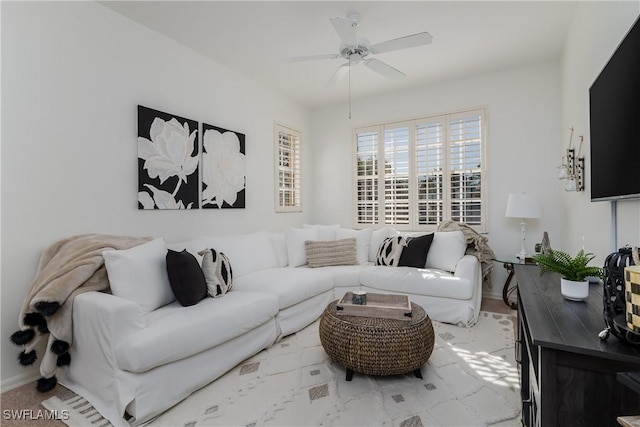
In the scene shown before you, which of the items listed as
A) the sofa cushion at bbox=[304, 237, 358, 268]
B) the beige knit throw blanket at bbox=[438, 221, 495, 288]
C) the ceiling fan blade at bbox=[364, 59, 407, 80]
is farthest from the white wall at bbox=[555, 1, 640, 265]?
the sofa cushion at bbox=[304, 237, 358, 268]

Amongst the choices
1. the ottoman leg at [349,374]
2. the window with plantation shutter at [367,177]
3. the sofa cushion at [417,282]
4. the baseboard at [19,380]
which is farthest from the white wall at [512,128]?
the baseboard at [19,380]

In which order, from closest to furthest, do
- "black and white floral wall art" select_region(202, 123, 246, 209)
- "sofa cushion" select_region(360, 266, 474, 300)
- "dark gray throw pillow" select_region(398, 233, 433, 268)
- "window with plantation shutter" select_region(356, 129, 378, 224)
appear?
"sofa cushion" select_region(360, 266, 474, 300), "black and white floral wall art" select_region(202, 123, 246, 209), "dark gray throw pillow" select_region(398, 233, 433, 268), "window with plantation shutter" select_region(356, 129, 378, 224)

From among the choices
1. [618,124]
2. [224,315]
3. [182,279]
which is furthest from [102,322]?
[618,124]

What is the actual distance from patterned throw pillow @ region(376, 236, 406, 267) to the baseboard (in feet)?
10.4

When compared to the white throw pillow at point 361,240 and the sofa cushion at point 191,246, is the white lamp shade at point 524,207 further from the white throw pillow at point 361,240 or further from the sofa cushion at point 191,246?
the sofa cushion at point 191,246

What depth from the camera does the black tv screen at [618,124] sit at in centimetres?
126

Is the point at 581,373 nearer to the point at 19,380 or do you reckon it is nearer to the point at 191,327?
the point at 191,327

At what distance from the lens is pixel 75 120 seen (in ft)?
8.14

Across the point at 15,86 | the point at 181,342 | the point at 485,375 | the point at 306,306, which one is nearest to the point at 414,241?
the point at 306,306

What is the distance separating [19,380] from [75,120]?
1.84 metres

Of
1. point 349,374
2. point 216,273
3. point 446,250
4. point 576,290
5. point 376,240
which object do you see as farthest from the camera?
point 376,240

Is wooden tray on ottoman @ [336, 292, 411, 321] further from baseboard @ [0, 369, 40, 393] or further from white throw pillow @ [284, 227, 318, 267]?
baseboard @ [0, 369, 40, 393]

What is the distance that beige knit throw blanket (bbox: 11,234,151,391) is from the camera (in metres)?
2.00

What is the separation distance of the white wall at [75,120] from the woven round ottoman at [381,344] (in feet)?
6.39
